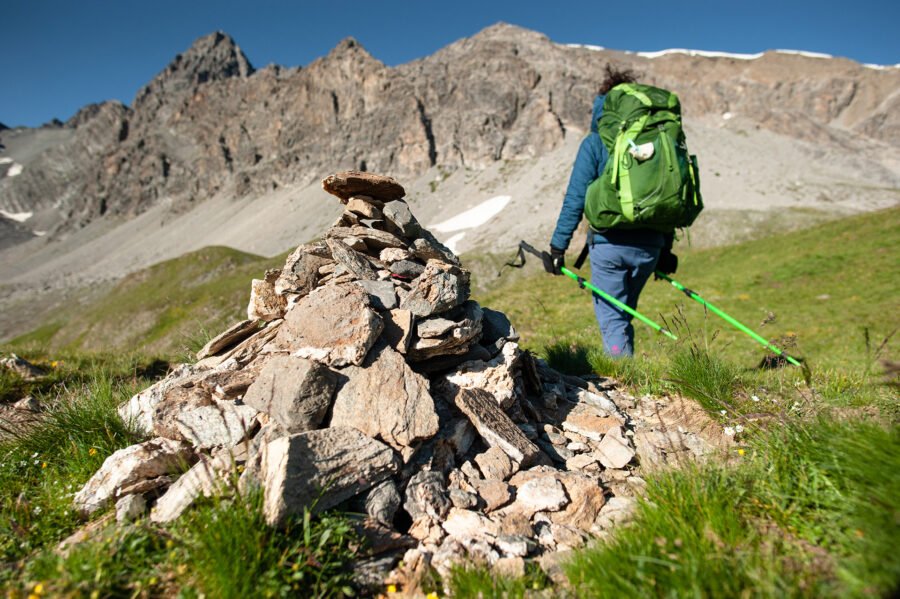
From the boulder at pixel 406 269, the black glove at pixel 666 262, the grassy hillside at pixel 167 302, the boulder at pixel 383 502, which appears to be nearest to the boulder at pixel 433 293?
the boulder at pixel 406 269

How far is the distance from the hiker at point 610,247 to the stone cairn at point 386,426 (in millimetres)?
1641

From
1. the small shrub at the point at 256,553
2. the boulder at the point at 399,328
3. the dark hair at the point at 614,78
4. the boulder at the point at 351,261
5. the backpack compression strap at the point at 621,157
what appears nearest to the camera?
the small shrub at the point at 256,553

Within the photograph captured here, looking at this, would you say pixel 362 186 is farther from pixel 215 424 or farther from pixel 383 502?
pixel 383 502

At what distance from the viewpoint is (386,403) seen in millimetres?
3744

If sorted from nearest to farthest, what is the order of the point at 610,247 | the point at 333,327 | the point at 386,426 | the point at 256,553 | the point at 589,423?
the point at 256,553
the point at 386,426
the point at 333,327
the point at 589,423
the point at 610,247

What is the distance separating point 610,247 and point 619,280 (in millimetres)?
540

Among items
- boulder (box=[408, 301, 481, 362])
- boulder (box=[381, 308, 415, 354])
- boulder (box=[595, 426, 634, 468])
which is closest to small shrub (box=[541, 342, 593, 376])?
boulder (box=[595, 426, 634, 468])

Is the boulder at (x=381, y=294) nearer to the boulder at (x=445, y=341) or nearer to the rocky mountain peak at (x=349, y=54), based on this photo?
the boulder at (x=445, y=341)

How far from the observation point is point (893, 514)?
1.97m

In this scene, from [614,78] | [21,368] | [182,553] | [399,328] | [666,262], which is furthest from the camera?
[21,368]

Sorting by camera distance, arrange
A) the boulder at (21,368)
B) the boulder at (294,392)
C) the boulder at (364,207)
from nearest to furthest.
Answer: the boulder at (294,392) < the boulder at (364,207) < the boulder at (21,368)

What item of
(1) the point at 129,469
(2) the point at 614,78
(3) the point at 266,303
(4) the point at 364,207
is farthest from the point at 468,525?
(2) the point at 614,78

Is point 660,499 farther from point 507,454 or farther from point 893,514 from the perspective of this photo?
point 507,454

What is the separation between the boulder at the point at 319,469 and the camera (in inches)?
110
